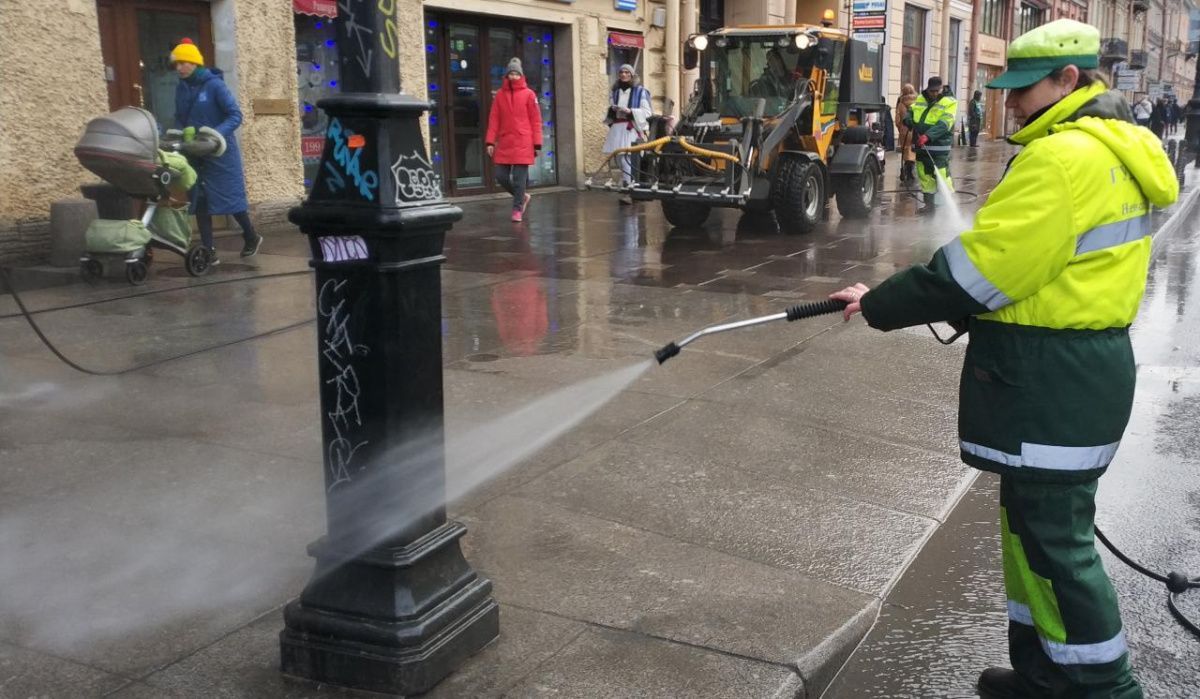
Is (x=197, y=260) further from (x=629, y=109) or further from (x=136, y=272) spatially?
(x=629, y=109)

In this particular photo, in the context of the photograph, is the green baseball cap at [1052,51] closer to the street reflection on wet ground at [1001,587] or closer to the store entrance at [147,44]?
the street reflection on wet ground at [1001,587]

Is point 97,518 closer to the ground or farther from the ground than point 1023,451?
closer to the ground

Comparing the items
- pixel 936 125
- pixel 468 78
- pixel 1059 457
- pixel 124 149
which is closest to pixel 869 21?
pixel 936 125

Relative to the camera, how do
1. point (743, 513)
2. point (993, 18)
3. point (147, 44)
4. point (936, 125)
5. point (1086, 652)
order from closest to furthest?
1. point (1086, 652)
2. point (743, 513)
3. point (147, 44)
4. point (936, 125)
5. point (993, 18)

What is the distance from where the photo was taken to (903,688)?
Result: 311 cm

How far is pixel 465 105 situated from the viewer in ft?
55.5

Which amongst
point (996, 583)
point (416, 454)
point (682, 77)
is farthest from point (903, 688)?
point (682, 77)

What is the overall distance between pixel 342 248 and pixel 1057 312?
1.71 meters

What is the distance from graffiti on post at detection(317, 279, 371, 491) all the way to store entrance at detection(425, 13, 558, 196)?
13388mm

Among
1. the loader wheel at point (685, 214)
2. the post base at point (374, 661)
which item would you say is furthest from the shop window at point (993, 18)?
the post base at point (374, 661)

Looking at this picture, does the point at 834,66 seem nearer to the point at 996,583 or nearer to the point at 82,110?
the point at 82,110

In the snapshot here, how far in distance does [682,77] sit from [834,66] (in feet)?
28.3

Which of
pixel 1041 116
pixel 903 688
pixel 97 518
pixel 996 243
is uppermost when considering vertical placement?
pixel 1041 116

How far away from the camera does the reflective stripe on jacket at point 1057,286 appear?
2.51 meters
